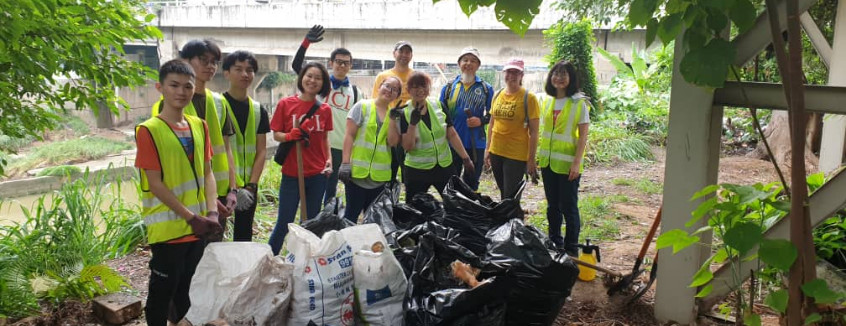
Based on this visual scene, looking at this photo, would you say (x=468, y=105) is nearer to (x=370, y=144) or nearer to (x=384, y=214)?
(x=370, y=144)

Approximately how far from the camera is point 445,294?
270cm

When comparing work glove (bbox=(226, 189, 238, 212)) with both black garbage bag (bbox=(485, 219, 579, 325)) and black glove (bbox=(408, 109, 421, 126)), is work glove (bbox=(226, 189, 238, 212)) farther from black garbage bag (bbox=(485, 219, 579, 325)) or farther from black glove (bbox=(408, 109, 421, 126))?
black garbage bag (bbox=(485, 219, 579, 325))

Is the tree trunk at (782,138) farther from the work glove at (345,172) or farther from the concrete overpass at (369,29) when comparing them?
the work glove at (345,172)

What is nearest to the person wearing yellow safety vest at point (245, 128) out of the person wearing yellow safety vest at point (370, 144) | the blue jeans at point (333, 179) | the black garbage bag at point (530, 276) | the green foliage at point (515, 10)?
the person wearing yellow safety vest at point (370, 144)

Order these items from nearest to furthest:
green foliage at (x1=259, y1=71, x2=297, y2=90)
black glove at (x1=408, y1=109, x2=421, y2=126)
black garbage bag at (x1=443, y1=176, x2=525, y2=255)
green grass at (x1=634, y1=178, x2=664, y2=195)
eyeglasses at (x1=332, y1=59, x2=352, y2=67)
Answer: black garbage bag at (x1=443, y1=176, x2=525, y2=255), black glove at (x1=408, y1=109, x2=421, y2=126), eyeglasses at (x1=332, y1=59, x2=352, y2=67), green grass at (x1=634, y1=178, x2=664, y2=195), green foliage at (x1=259, y1=71, x2=297, y2=90)

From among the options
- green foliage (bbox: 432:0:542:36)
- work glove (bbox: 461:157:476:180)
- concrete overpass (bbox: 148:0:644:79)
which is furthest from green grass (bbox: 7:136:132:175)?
green foliage (bbox: 432:0:542:36)

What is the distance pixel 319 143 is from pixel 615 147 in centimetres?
701

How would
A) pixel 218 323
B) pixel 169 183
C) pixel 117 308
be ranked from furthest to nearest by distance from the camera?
pixel 117 308
pixel 169 183
pixel 218 323

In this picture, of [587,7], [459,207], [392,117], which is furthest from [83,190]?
[587,7]

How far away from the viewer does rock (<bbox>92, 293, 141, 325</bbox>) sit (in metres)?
3.48

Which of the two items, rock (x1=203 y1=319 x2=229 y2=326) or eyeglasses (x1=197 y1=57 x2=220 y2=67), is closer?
rock (x1=203 y1=319 x2=229 y2=326)

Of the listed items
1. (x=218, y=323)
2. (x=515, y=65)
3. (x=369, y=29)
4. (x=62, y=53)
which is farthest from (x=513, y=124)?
(x=369, y=29)

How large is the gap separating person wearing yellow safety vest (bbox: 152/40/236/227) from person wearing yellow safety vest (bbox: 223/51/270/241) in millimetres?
208

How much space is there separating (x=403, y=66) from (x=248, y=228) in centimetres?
224
